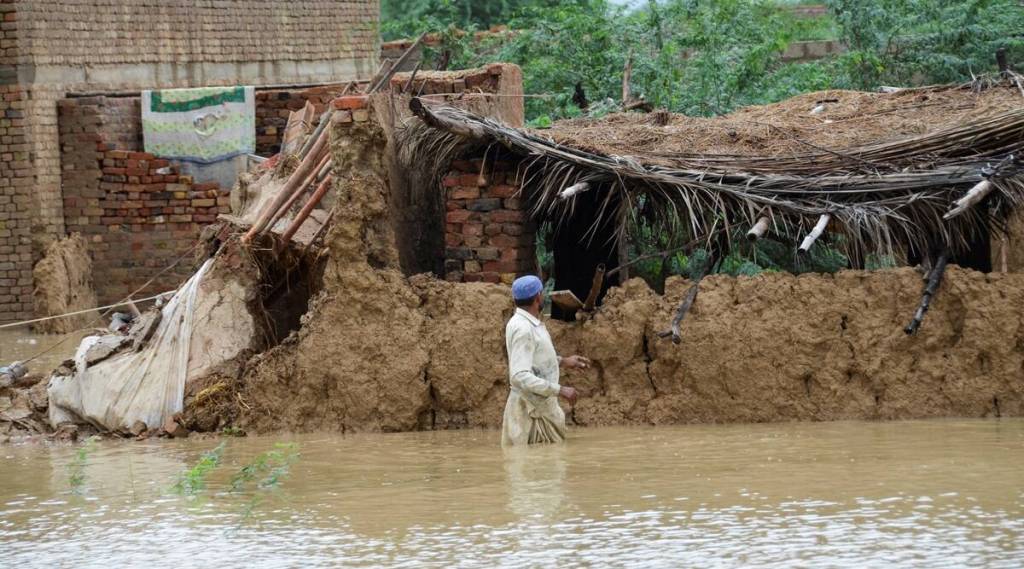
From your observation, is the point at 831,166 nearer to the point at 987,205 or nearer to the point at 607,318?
the point at 987,205

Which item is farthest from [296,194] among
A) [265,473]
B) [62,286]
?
[62,286]

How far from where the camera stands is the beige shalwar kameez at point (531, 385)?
838 cm

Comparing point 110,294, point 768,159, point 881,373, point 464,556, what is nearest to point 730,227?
point 768,159

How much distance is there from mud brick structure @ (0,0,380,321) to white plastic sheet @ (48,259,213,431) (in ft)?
23.5

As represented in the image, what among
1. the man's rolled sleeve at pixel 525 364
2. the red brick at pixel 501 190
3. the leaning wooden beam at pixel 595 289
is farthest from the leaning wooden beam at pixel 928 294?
the red brick at pixel 501 190

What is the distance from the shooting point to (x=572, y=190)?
31.3 feet

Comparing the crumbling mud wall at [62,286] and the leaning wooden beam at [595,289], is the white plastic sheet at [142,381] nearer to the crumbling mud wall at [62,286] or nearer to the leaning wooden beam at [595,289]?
the leaning wooden beam at [595,289]

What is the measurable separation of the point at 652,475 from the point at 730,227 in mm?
2351

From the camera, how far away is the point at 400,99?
1057 cm

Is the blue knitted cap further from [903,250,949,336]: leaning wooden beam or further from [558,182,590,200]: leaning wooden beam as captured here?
[903,250,949,336]: leaning wooden beam

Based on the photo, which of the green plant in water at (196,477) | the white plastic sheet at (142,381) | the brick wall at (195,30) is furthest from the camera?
the brick wall at (195,30)

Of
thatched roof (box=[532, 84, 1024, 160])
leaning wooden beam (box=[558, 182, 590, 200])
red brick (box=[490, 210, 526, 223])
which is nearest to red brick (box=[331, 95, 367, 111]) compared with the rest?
red brick (box=[490, 210, 526, 223])

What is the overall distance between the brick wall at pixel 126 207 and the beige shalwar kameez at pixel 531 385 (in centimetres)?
955

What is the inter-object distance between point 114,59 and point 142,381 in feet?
29.2
